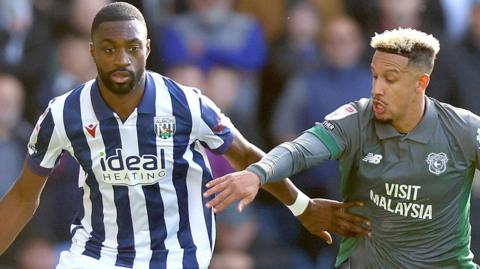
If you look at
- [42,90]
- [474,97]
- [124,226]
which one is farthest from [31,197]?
[474,97]

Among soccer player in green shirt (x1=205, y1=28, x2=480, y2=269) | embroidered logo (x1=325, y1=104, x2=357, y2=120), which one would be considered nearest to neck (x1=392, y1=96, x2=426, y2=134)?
soccer player in green shirt (x1=205, y1=28, x2=480, y2=269)

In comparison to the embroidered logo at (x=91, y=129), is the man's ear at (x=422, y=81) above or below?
above

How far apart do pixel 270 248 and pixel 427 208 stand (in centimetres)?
367

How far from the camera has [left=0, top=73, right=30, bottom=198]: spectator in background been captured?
913 cm

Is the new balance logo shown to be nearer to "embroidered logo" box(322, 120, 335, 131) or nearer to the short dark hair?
"embroidered logo" box(322, 120, 335, 131)

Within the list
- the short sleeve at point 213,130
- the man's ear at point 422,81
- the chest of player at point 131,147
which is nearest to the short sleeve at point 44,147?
the chest of player at point 131,147

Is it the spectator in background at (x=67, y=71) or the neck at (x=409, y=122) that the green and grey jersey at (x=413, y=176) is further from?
the spectator in background at (x=67, y=71)

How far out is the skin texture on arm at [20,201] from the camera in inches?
242

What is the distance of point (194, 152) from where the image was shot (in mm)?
6133

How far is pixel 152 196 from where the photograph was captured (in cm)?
600

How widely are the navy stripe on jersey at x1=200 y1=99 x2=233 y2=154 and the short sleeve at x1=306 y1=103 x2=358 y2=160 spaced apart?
464 millimetres

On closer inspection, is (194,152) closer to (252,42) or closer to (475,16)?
(252,42)

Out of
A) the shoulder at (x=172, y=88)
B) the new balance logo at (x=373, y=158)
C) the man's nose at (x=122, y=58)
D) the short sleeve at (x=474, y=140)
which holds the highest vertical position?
the man's nose at (x=122, y=58)

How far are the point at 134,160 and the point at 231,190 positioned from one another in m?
0.75
